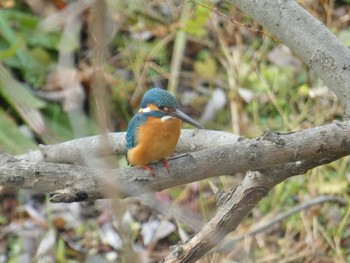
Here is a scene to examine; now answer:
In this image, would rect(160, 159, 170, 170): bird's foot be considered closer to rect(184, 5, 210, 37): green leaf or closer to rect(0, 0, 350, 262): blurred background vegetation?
rect(0, 0, 350, 262): blurred background vegetation

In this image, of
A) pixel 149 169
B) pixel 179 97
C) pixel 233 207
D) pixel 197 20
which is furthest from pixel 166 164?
pixel 179 97

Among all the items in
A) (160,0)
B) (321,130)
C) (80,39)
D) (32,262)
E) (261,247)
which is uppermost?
(321,130)

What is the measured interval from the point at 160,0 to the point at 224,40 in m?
0.52

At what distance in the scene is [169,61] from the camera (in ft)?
15.5

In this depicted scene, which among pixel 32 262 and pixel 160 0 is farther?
pixel 160 0

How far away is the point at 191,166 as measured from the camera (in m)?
1.98

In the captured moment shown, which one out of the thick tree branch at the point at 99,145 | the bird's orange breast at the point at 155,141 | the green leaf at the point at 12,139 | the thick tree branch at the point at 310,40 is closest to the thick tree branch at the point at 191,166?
the bird's orange breast at the point at 155,141

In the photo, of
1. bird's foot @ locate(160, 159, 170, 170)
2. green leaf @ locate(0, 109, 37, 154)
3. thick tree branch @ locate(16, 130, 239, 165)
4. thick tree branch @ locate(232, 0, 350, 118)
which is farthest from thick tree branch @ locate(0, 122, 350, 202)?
green leaf @ locate(0, 109, 37, 154)

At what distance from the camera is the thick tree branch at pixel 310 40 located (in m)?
2.36

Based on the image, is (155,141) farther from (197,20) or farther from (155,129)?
(197,20)

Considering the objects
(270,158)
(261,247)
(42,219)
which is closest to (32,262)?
(42,219)

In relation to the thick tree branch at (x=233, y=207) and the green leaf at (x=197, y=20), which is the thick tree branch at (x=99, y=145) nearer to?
the thick tree branch at (x=233, y=207)

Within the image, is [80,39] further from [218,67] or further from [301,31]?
[301,31]

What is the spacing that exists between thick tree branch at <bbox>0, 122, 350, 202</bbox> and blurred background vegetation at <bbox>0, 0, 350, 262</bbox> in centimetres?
122
